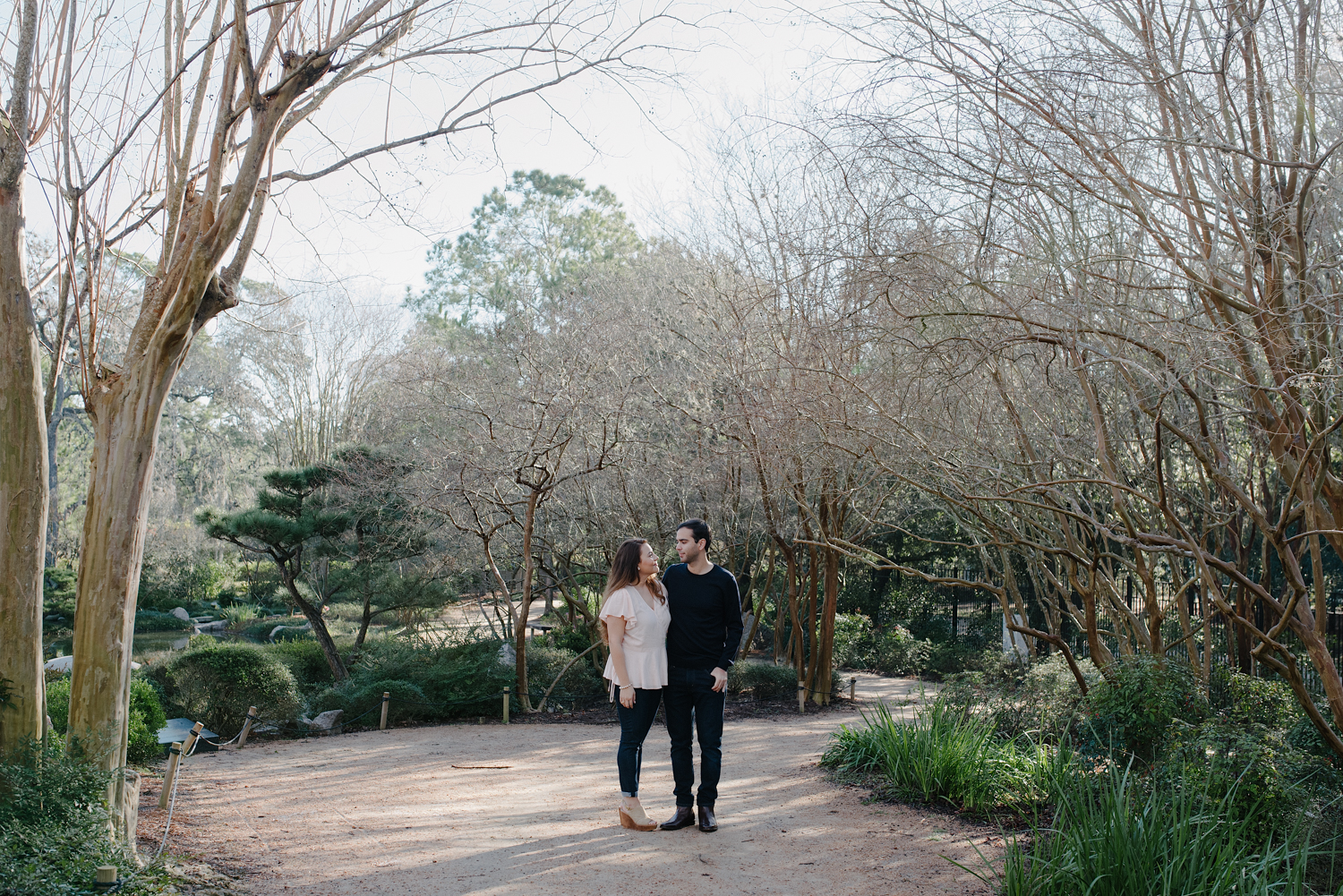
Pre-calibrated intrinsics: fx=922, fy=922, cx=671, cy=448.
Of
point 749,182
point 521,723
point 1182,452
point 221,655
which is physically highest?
point 749,182

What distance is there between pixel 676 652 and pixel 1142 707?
2691 mm

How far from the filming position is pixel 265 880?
13.0 feet

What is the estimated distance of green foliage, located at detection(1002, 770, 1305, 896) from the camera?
332 centimetres

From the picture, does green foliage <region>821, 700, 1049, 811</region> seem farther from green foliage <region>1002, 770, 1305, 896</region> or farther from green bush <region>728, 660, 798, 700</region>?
green bush <region>728, 660, 798, 700</region>

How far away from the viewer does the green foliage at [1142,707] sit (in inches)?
200

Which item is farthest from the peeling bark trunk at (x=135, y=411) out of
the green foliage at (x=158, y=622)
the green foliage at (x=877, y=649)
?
the green foliage at (x=158, y=622)

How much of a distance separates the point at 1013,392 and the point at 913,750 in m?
2.67

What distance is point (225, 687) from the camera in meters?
8.76

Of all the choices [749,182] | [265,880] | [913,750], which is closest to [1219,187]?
[913,750]

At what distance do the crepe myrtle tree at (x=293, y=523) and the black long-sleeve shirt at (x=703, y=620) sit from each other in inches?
322

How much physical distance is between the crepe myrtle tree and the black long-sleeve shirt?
818 cm

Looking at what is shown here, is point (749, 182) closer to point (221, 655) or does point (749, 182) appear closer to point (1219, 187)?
point (1219, 187)

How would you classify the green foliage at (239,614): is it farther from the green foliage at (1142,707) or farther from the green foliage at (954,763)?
the green foliage at (1142,707)

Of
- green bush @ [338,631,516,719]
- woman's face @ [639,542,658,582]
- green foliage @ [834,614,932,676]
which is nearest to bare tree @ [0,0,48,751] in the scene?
woman's face @ [639,542,658,582]
